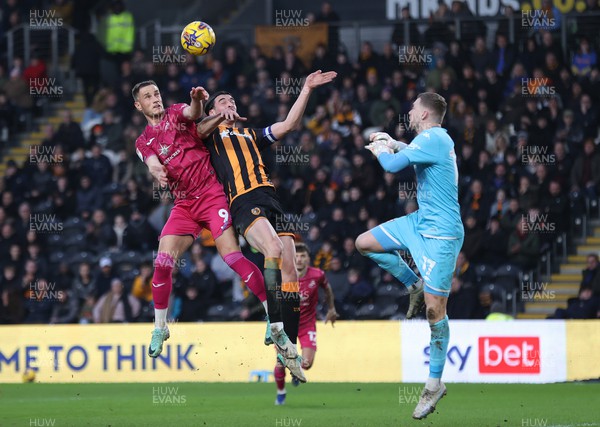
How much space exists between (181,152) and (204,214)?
662mm

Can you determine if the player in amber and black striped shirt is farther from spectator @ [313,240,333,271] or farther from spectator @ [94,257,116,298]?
spectator @ [94,257,116,298]

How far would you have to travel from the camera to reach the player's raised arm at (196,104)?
1148 cm

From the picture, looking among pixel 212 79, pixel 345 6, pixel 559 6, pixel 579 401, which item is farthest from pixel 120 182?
pixel 579 401

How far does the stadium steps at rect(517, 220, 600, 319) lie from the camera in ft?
66.0

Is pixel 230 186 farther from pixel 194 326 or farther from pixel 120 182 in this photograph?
pixel 120 182

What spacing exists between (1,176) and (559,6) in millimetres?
12115

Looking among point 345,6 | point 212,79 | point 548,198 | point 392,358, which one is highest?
point 345,6

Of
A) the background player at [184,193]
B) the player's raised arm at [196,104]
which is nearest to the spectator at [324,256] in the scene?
the background player at [184,193]

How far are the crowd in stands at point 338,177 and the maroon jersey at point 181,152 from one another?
7765 millimetres

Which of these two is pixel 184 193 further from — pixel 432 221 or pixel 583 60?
pixel 583 60

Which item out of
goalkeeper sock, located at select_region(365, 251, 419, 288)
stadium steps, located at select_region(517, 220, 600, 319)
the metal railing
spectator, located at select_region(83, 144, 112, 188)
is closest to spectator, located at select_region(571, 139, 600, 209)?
stadium steps, located at select_region(517, 220, 600, 319)

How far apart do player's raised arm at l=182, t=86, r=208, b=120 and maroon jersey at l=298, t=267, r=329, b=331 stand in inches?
179

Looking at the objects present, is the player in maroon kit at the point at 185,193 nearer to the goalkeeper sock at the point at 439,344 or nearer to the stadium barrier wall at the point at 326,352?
the goalkeeper sock at the point at 439,344

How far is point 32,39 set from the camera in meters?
27.0
